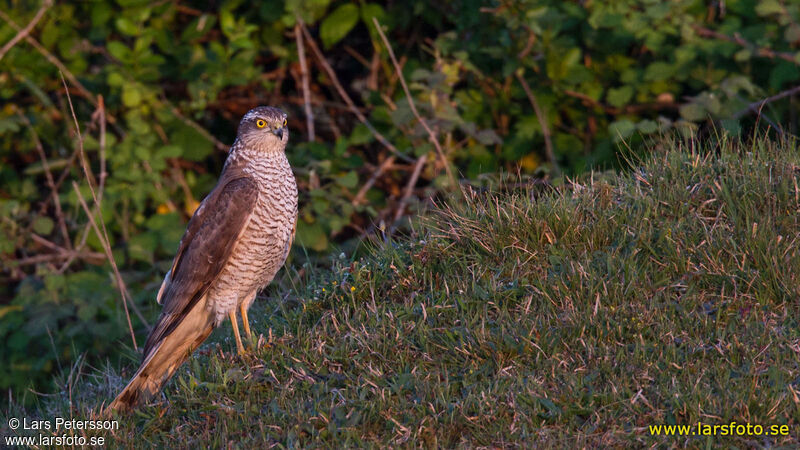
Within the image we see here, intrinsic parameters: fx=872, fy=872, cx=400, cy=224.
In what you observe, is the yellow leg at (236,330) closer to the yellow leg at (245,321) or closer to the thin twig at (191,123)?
the yellow leg at (245,321)

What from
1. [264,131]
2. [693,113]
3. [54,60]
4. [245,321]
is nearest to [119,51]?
[54,60]

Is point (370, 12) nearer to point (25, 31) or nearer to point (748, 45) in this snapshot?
point (25, 31)

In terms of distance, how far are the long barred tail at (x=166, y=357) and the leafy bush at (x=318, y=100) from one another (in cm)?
132

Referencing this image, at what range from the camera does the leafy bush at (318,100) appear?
6785mm

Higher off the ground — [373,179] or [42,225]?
[373,179]

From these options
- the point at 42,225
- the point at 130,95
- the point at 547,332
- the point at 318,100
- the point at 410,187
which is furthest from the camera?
the point at 318,100

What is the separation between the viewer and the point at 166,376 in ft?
14.9

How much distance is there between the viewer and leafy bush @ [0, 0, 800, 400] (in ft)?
22.3

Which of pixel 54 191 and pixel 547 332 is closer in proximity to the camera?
pixel 547 332

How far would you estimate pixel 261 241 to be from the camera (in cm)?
481

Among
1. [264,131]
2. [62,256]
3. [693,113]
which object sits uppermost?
[264,131]

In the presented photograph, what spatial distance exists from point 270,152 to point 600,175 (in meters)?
1.92

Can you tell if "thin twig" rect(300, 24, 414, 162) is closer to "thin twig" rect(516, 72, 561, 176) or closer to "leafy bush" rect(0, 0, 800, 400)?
"leafy bush" rect(0, 0, 800, 400)

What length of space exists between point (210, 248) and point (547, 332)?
1973mm
